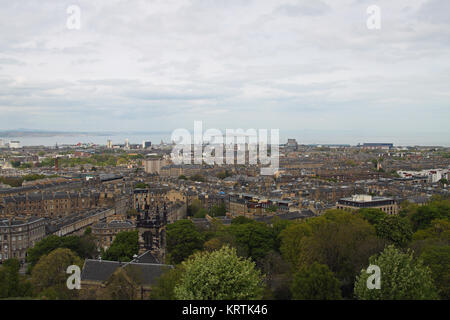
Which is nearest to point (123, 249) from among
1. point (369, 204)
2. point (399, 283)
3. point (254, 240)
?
point (254, 240)

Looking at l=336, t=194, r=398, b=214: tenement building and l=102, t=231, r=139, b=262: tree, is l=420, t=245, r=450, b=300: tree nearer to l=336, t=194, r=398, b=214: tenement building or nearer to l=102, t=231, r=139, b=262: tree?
l=102, t=231, r=139, b=262: tree

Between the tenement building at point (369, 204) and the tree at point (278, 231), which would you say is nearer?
the tree at point (278, 231)

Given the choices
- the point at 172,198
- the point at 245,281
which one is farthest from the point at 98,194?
the point at 245,281

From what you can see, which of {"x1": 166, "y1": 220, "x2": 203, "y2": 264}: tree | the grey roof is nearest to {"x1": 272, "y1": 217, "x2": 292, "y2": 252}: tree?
{"x1": 166, "y1": 220, "x2": 203, "y2": 264}: tree

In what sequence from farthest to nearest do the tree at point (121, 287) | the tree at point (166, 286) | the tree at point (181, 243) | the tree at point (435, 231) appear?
the tree at point (435, 231) < the tree at point (181, 243) < the tree at point (121, 287) < the tree at point (166, 286)

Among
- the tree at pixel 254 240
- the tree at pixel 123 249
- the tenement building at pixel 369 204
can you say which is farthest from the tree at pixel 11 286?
the tenement building at pixel 369 204

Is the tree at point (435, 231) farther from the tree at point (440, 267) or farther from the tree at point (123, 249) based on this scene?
the tree at point (123, 249)

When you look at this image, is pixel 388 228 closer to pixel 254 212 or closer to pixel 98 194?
pixel 254 212
